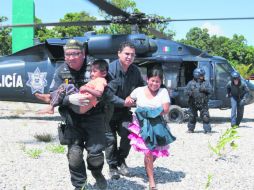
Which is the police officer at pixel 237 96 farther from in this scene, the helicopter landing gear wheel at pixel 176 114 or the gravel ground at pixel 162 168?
the gravel ground at pixel 162 168

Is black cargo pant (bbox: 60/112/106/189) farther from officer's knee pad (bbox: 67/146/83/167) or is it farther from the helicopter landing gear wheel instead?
the helicopter landing gear wheel

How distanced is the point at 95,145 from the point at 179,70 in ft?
26.0

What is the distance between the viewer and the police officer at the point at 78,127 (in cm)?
380

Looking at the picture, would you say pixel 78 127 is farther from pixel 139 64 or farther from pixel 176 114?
pixel 139 64

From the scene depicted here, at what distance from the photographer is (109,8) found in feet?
28.6

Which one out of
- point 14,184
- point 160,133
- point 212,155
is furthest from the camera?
point 212,155

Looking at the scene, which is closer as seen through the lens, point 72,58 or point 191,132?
point 72,58

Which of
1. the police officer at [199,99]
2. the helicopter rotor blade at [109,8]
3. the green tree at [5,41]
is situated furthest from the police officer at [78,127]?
the green tree at [5,41]

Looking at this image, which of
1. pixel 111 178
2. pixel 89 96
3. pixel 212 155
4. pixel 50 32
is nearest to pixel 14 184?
pixel 111 178

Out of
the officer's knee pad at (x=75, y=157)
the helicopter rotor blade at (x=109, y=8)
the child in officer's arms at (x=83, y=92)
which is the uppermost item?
the helicopter rotor blade at (x=109, y=8)

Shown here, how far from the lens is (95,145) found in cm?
385

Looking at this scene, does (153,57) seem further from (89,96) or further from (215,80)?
(89,96)

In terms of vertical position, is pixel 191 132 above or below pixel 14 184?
below

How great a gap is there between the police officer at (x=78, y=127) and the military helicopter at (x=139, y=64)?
6581mm
